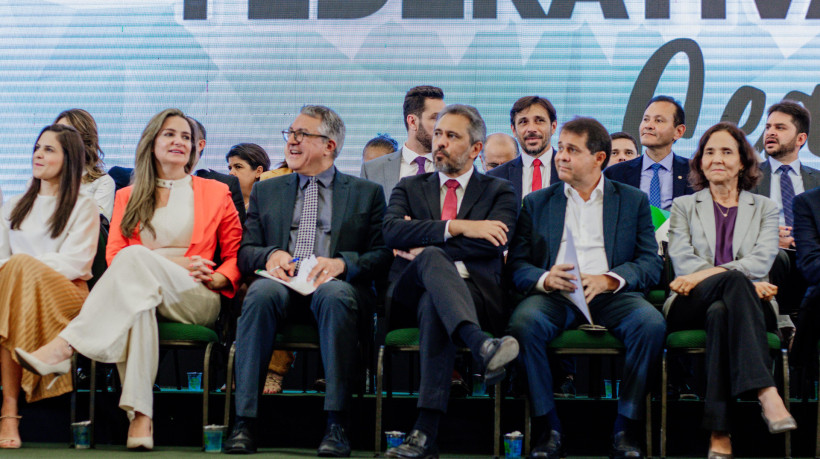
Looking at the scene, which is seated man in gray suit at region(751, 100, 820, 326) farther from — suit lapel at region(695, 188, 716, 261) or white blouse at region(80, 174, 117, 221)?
white blouse at region(80, 174, 117, 221)

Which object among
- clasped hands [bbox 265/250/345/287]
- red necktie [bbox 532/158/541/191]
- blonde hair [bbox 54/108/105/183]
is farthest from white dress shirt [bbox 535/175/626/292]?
blonde hair [bbox 54/108/105/183]

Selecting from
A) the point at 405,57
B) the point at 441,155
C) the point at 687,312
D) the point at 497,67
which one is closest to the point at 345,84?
the point at 405,57

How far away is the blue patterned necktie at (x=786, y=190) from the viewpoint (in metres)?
4.64

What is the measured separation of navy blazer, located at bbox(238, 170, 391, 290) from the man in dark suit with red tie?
14 centimetres

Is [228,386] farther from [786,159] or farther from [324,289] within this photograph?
[786,159]

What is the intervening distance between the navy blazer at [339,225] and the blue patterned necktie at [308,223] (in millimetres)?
56

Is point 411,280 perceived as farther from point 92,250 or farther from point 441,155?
point 92,250

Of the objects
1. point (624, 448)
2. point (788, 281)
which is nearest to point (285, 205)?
point (624, 448)

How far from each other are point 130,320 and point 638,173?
270 centimetres

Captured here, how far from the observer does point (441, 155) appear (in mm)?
3734

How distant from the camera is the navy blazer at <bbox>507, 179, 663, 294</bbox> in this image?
11.7ft

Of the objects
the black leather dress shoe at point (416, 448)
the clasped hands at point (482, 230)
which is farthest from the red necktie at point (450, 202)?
the black leather dress shoe at point (416, 448)

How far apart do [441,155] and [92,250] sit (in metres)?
1.49

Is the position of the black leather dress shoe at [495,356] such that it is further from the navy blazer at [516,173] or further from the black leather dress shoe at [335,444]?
the navy blazer at [516,173]
